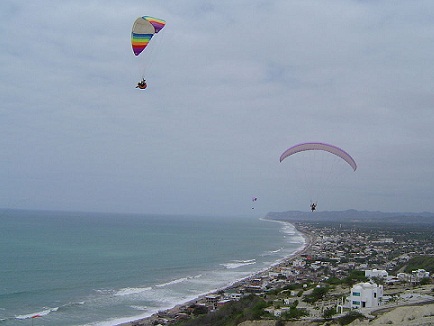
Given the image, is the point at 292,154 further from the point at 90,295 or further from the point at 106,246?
the point at 106,246

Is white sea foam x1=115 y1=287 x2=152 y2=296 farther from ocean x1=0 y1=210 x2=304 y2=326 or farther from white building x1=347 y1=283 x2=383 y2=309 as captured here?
white building x1=347 y1=283 x2=383 y2=309

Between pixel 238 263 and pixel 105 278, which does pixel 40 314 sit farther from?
pixel 238 263

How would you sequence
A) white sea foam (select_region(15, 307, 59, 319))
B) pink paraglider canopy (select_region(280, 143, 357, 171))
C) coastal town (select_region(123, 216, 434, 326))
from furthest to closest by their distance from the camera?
white sea foam (select_region(15, 307, 59, 319)) < pink paraglider canopy (select_region(280, 143, 357, 171)) < coastal town (select_region(123, 216, 434, 326))

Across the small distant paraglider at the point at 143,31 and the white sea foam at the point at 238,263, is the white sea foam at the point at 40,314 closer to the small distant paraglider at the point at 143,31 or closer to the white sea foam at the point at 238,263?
the small distant paraglider at the point at 143,31

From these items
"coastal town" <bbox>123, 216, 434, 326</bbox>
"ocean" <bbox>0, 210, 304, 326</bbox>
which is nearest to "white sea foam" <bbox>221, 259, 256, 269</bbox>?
"ocean" <bbox>0, 210, 304, 326</bbox>

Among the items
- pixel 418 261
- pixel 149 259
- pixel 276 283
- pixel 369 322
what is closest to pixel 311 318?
pixel 369 322

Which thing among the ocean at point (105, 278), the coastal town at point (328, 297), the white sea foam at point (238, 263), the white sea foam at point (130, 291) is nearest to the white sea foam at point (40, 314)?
the ocean at point (105, 278)

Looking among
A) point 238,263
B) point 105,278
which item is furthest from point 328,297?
point 238,263

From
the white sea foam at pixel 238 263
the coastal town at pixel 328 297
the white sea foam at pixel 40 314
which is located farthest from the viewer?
the white sea foam at pixel 238 263
